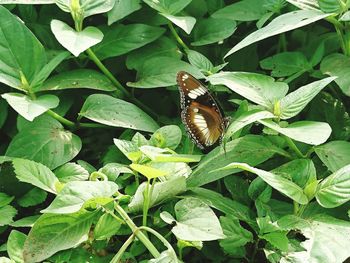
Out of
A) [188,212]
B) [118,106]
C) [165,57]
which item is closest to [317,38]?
[165,57]

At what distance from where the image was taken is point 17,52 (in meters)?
1.66

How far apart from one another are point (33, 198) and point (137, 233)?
353mm

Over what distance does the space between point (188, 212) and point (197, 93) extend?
0.35m

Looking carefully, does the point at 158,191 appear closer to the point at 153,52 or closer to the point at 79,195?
the point at 79,195

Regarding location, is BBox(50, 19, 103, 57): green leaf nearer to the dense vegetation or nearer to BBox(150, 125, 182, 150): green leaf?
the dense vegetation

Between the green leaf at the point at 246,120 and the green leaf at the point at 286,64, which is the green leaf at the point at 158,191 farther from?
the green leaf at the point at 286,64

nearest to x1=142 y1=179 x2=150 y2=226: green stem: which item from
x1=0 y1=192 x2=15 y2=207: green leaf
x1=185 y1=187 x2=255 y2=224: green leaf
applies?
x1=185 y1=187 x2=255 y2=224: green leaf

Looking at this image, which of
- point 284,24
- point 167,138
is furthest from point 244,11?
point 167,138

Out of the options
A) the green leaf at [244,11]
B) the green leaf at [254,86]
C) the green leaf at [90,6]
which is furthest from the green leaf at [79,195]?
the green leaf at [244,11]

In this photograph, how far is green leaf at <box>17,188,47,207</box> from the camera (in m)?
1.54

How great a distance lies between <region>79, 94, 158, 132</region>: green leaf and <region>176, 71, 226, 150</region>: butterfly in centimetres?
11

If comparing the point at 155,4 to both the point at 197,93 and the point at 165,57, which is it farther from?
the point at 197,93

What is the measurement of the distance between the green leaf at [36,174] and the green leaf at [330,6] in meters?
0.75

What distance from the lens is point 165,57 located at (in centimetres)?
180
